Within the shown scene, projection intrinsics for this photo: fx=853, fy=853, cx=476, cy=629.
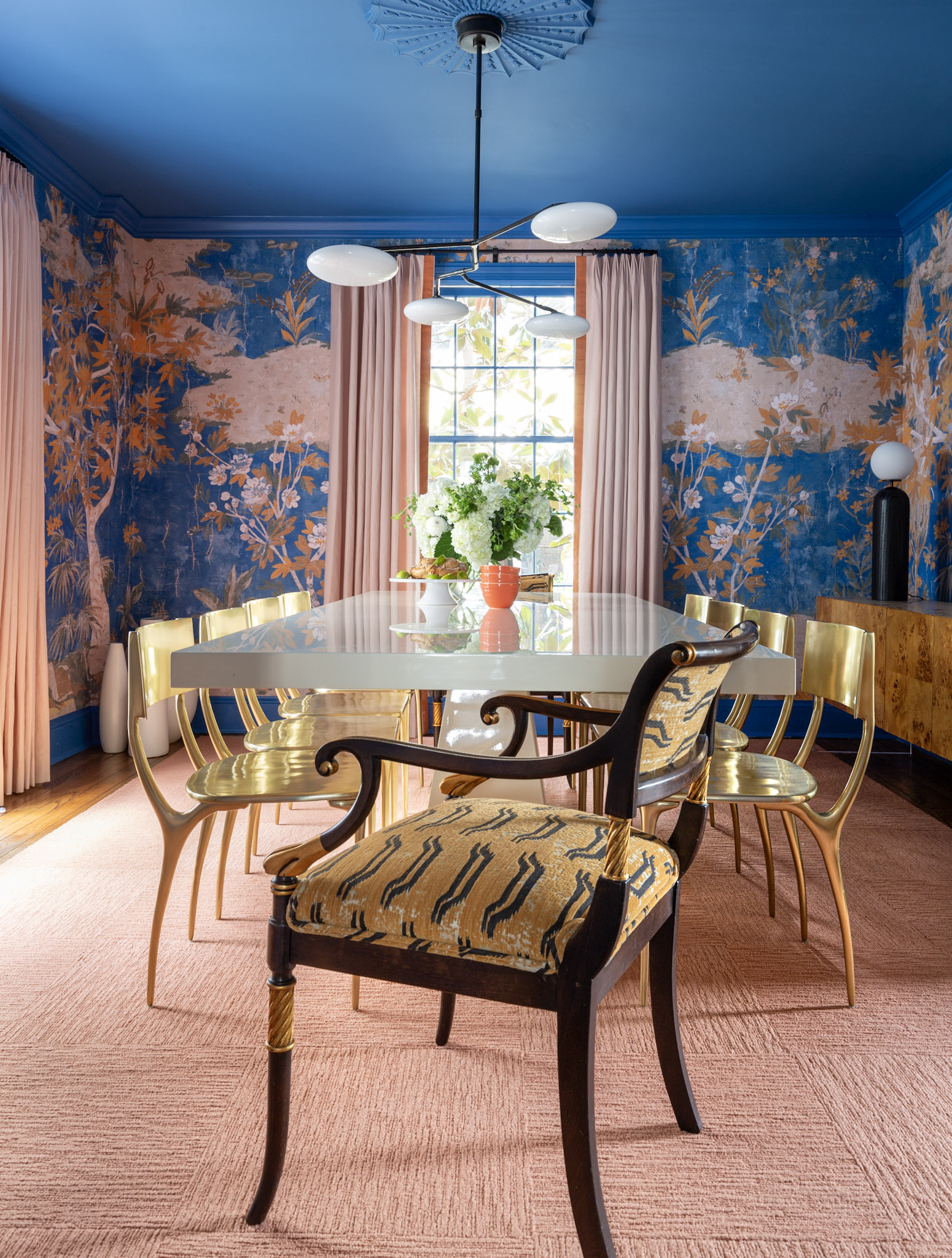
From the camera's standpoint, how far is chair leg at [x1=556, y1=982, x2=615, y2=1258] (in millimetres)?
1050

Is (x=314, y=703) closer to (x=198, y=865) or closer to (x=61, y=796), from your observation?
(x=198, y=865)

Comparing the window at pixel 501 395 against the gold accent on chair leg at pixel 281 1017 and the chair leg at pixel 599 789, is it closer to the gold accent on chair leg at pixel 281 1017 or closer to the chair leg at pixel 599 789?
the chair leg at pixel 599 789

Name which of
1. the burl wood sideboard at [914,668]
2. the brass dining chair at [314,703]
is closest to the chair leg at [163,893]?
the brass dining chair at [314,703]

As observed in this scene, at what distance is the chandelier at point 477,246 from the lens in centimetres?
252

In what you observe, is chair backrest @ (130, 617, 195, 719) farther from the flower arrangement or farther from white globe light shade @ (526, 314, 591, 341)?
white globe light shade @ (526, 314, 591, 341)

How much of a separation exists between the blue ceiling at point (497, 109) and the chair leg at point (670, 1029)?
3.02 metres

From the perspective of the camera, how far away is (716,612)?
2.95 meters

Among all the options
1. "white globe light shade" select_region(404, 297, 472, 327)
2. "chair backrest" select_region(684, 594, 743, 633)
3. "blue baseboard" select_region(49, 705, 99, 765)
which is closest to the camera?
"chair backrest" select_region(684, 594, 743, 633)

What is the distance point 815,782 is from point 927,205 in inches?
150

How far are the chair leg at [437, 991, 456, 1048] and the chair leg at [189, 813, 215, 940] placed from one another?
2.19 feet

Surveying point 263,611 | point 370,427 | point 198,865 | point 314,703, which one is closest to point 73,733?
point 314,703

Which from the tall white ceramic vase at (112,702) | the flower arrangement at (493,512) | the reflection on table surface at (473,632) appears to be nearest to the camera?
the reflection on table surface at (473,632)

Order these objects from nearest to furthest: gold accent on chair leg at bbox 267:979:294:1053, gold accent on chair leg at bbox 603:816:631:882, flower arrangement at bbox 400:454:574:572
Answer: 1. gold accent on chair leg at bbox 603:816:631:882
2. gold accent on chair leg at bbox 267:979:294:1053
3. flower arrangement at bbox 400:454:574:572

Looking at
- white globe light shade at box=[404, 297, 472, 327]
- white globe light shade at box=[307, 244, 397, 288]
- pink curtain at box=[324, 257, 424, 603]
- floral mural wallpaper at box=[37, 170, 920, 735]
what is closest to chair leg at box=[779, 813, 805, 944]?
white globe light shade at box=[307, 244, 397, 288]
